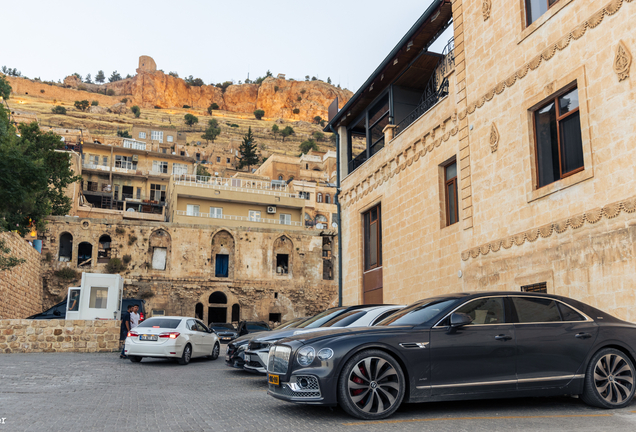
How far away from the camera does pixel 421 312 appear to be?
660 cm

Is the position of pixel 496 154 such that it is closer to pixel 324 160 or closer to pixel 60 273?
pixel 60 273

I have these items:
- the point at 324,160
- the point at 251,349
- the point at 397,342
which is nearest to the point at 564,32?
the point at 397,342

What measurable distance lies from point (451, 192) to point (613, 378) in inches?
361

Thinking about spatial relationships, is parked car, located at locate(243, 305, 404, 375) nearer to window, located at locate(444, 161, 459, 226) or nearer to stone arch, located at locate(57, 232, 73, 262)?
window, located at locate(444, 161, 459, 226)

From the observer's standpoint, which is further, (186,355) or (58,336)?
(58,336)

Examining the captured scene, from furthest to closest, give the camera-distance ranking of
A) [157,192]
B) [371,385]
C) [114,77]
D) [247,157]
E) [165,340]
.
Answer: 1. [114,77]
2. [247,157]
3. [157,192]
4. [165,340]
5. [371,385]

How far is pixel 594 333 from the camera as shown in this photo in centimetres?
661

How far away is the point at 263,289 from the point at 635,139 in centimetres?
3836

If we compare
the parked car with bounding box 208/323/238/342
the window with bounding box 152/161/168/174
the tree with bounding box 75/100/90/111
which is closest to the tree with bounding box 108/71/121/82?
the tree with bounding box 75/100/90/111

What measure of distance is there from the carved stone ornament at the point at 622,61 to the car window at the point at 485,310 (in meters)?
5.57

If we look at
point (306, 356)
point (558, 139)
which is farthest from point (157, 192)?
point (306, 356)

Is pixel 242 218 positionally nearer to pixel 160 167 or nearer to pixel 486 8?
pixel 160 167

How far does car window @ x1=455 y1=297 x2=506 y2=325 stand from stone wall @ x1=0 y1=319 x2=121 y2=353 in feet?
51.6

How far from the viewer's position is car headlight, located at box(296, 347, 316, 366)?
586cm
